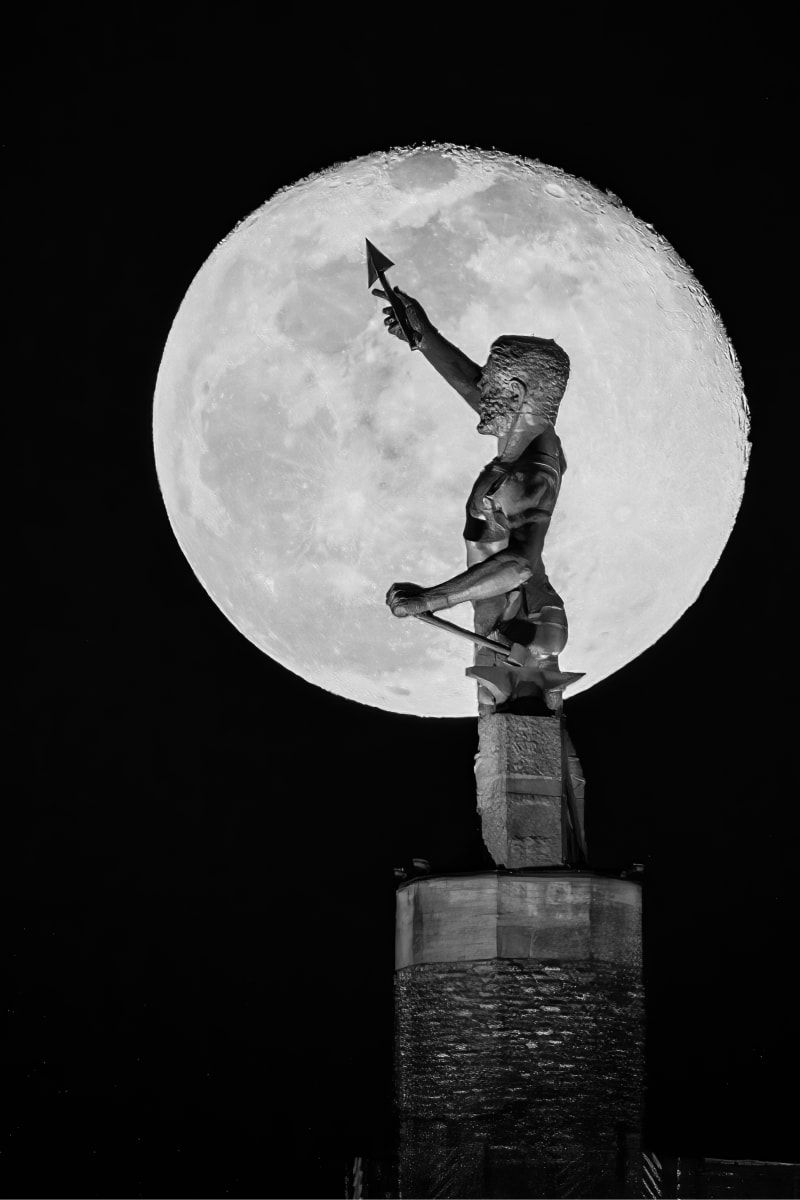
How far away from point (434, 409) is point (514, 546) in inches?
88.8

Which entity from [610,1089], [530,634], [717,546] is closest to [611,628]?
[717,546]

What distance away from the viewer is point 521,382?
1257 cm

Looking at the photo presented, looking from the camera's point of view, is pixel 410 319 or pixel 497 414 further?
pixel 410 319

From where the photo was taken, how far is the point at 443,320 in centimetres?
1400

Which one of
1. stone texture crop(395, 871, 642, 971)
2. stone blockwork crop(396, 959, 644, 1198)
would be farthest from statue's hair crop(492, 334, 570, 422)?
stone blockwork crop(396, 959, 644, 1198)

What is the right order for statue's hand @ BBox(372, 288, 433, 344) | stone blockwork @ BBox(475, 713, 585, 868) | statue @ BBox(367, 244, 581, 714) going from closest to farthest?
stone blockwork @ BBox(475, 713, 585, 868) → statue @ BBox(367, 244, 581, 714) → statue's hand @ BBox(372, 288, 433, 344)

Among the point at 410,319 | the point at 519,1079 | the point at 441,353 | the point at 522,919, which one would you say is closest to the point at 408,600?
the point at 522,919

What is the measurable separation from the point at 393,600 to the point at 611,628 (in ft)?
10.2

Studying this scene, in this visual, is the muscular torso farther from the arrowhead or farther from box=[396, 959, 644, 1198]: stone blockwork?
box=[396, 959, 644, 1198]: stone blockwork

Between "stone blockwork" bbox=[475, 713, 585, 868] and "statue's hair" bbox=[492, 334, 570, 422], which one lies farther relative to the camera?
"statue's hair" bbox=[492, 334, 570, 422]

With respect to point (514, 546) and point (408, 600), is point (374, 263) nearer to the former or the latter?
point (514, 546)

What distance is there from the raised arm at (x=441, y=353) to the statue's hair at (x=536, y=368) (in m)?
0.58

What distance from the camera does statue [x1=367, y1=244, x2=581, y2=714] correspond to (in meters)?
12.2

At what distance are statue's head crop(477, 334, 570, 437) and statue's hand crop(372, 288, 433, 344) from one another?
104cm
